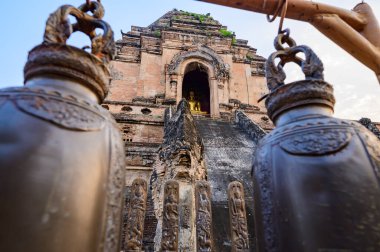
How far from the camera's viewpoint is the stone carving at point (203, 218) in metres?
3.22

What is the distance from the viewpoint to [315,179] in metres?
1.19

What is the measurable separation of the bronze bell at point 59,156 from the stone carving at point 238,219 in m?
Answer: 2.32

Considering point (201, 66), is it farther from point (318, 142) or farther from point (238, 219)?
point (318, 142)

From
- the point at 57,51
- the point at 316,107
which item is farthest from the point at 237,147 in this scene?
the point at 57,51

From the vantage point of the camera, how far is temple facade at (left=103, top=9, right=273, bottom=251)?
3.43 m

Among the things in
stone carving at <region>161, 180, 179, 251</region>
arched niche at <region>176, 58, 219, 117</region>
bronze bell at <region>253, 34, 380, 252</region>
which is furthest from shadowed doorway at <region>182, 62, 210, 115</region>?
bronze bell at <region>253, 34, 380, 252</region>

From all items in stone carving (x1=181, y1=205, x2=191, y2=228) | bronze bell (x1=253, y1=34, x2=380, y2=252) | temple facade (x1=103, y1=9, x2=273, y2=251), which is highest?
temple facade (x1=103, y1=9, x2=273, y2=251)

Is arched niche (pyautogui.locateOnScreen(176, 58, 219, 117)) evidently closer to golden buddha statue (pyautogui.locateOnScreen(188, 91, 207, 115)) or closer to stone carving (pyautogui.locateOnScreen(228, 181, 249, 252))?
golden buddha statue (pyautogui.locateOnScreen(188, 91, 207, 115))

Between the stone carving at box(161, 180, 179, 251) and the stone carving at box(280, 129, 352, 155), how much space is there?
2.19 meters

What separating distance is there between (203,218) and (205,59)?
10.8 m

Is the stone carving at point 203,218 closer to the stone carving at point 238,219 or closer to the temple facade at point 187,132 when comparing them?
the temple facade at point 187,132

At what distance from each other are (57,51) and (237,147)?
672 cm

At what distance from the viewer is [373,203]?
116 centimetres

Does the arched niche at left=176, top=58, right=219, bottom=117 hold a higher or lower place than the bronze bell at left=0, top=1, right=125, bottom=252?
higher
